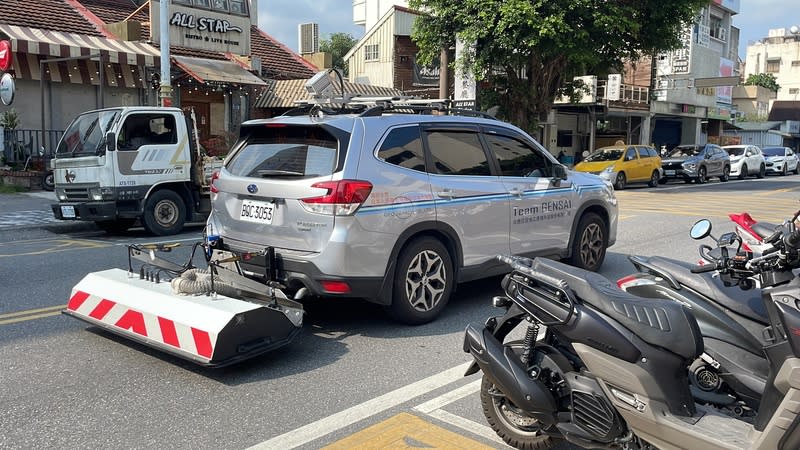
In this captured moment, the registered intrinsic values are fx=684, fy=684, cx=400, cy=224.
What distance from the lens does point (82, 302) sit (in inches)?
213

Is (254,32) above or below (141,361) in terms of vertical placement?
above

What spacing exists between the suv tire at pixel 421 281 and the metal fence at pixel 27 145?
555 inches

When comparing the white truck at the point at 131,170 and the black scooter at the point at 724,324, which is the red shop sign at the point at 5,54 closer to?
the white truck at the point at 131,170

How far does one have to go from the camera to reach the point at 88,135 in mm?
11172

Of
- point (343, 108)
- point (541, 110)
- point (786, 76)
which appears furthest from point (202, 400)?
point (786, 76)

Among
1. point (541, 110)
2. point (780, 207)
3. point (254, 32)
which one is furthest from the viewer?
point (254, 32)

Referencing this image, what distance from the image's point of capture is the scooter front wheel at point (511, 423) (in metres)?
3.58

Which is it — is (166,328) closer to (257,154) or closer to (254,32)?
(257,154)

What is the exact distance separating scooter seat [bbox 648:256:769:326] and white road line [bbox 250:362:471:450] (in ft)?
5.47

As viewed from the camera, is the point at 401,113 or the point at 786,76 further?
the point at 786,76

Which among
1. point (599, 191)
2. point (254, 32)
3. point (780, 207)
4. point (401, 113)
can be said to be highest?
point (254, 32)

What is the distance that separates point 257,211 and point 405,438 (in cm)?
255

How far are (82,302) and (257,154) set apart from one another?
183 cm

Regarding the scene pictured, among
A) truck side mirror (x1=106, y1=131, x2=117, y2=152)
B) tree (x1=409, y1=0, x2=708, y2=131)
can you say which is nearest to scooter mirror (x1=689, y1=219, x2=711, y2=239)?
truck side mirror (x1=106, y1=131, x2=117, y2=152)
